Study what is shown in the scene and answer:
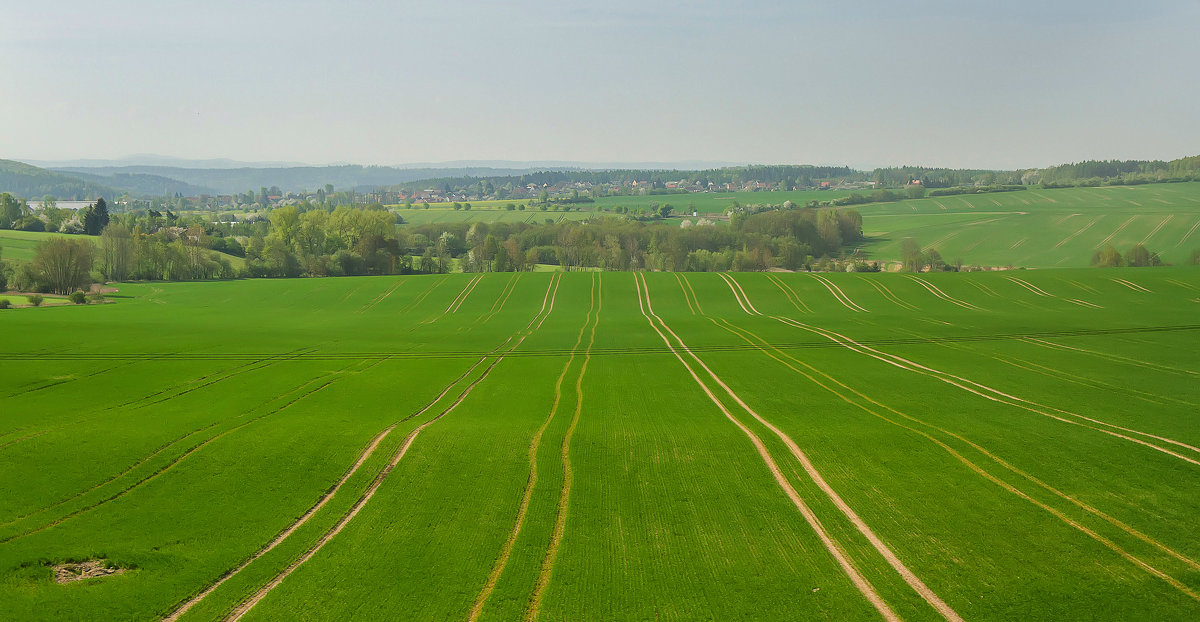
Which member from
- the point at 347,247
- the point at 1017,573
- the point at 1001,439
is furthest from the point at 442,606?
the point at 347,247

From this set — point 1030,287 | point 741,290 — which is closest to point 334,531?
point 741,290

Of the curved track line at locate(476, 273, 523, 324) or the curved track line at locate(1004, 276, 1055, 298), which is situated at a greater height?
the curved track line at locate(1004, 276, 1055, 298)

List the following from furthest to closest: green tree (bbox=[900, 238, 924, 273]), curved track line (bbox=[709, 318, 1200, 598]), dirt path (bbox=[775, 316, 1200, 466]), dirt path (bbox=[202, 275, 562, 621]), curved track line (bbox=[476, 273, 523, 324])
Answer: green tree (bbox=[900, 238, 924, 273]) < curved track line (bbox=[476, 273, 523, 324]) < dirt path (bbox=[775, 316, 1200, 466]) < curved track line (bbox=[709, 318, 1200, 598]) < dirt path (bbox=[202, 275, 562, 621])

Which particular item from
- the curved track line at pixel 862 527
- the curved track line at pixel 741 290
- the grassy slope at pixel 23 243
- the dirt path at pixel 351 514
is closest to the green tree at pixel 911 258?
the curved track line at pixel 741 290

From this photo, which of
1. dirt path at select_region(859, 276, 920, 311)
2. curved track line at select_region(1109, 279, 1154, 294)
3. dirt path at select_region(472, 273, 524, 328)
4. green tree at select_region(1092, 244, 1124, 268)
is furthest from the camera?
green tree at select_region(1092, 244, 1124, 268)

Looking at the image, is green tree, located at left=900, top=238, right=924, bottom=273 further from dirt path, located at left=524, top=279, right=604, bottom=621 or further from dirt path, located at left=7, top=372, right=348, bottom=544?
dirt path, located at left=7, top=372, right=348, bottom=544

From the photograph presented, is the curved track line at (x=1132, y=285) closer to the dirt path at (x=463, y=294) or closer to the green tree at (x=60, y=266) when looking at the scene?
the dirt path at (x=463, y=294)

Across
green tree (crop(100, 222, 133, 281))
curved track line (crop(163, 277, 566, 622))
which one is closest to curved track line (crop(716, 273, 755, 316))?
curved track line (crop(163, 277, 566, 622))

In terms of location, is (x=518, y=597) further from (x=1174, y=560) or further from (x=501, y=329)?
(x=501, y=329)
